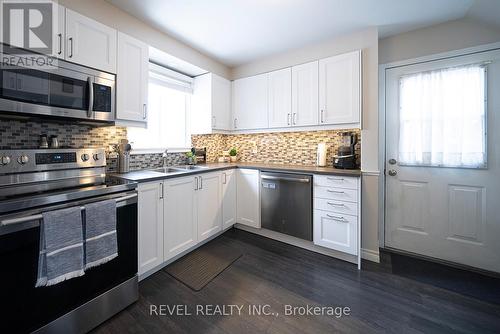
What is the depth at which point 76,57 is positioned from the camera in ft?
5.17

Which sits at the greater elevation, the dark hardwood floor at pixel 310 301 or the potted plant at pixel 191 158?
the potted plant at pixel 191 158

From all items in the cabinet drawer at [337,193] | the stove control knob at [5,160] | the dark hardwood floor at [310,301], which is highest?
the stove control knob at [5,160]

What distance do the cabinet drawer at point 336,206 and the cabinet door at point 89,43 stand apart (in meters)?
2.41

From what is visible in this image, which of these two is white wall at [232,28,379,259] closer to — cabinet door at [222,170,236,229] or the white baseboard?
the white baseboard

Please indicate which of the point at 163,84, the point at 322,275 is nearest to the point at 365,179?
the point at 322,275

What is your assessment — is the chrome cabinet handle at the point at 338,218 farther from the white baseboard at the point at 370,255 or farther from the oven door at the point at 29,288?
the oven door at the point at 29,288

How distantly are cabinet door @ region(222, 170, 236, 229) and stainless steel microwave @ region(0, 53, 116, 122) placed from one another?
1.48 m

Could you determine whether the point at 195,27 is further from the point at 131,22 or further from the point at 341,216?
the point at 341,216

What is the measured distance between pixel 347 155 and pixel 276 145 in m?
1.13

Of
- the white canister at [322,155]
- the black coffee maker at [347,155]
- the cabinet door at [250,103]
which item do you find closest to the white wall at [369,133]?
the black coffee maker at [347,155]

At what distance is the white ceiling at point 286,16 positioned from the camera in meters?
1.84

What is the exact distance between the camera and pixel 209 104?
118 inches

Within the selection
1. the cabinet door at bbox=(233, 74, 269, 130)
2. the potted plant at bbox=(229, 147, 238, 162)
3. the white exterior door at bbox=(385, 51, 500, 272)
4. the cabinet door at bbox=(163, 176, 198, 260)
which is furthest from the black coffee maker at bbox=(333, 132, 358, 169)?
the cabinet door at bbox=(163, 176, 198, 260)

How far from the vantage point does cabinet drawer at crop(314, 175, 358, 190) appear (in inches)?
83.1
